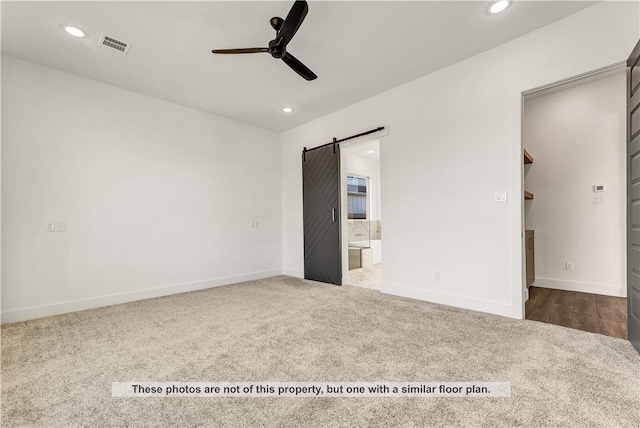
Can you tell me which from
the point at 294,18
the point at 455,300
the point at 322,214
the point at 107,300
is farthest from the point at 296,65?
the point at 107,300

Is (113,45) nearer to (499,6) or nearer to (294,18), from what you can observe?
(294,18)

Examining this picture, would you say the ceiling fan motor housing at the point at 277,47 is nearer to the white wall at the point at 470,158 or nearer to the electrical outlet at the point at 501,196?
the white wall at the point at 470,158

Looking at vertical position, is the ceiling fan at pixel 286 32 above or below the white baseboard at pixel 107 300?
above

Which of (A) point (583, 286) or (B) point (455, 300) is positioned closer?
(B) point (455, 300)

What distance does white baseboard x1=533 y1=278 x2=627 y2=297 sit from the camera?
144 inches

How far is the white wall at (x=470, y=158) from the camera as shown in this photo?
8.29ft

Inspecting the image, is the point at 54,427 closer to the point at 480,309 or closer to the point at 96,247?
the point at 96,247

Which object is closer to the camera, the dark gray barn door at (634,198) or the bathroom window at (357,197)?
the dark gray barn door at (634,198)

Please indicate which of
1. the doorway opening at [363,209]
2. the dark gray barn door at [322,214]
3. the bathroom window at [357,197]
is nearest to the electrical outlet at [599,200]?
the doorway opening at [363,209]

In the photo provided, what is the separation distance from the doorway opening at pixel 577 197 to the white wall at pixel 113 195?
4.38 meters

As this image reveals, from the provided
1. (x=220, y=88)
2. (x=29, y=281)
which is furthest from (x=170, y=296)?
(x=220, y=88)

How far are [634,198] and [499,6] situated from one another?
6.08ft

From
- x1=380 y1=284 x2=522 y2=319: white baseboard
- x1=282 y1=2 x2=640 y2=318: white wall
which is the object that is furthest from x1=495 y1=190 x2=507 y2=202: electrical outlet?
x1=380 y1=284 x2=522 y2=319: white baseboard

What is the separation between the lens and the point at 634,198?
2178mm
